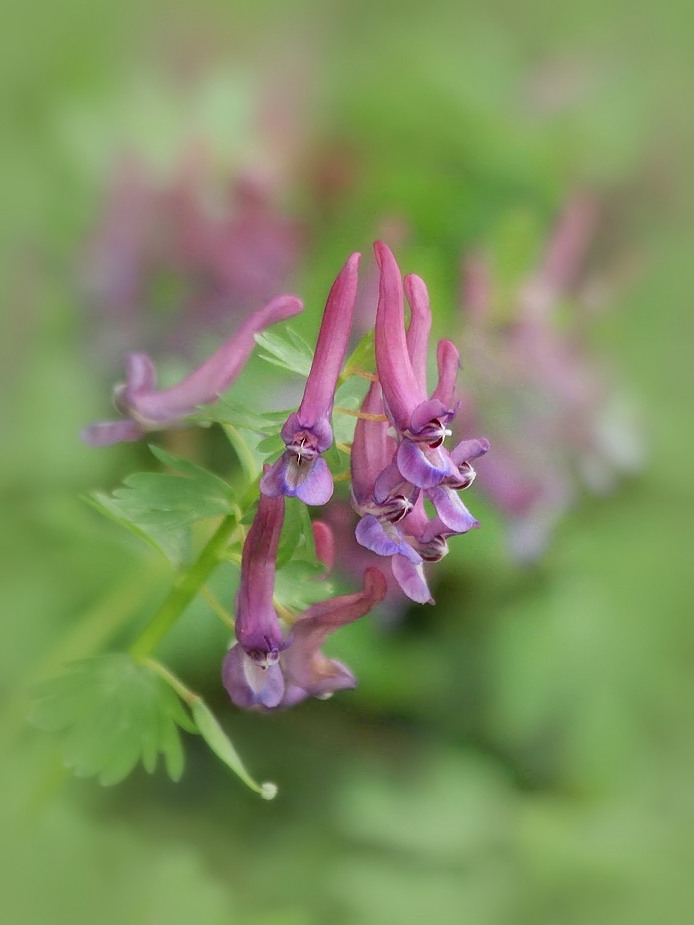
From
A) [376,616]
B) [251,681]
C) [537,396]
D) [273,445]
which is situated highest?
[537,396]

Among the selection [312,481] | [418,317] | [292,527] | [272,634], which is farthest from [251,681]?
[418,317]

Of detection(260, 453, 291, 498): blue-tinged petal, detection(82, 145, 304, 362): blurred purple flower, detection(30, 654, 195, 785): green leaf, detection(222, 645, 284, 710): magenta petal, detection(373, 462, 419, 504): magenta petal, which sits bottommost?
detection(30, 654, 195, 785): green leaf

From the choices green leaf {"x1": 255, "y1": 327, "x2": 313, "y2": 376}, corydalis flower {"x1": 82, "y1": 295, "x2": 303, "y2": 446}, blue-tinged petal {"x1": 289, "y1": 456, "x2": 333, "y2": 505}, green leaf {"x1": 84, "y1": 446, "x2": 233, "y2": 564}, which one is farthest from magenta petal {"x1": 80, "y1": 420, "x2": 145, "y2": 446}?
blue-tinged petal {"x1": 289, "y1": 456, "x2": 333, "y2": 505}

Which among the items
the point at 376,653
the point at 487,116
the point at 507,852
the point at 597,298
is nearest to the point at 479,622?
the point at 376,653

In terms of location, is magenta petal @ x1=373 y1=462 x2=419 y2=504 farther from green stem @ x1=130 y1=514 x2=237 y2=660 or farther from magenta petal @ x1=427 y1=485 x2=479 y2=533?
green stem @ x1=130 y1=514 x2=237 y2=660

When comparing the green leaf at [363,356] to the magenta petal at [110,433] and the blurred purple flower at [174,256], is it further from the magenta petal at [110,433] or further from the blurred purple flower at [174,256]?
the blurred purple flower at [174,256]

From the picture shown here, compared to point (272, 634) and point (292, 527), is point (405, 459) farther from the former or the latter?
point (272, 634)
